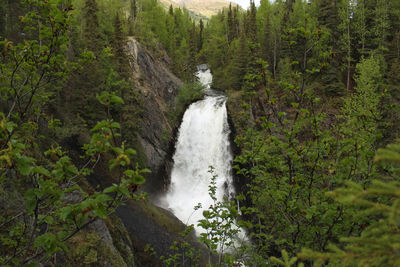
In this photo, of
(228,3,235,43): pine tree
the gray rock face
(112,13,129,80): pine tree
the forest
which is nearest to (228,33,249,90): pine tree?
the forest

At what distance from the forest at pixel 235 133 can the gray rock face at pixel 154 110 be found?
2.54 ft

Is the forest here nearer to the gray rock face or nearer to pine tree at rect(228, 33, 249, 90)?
pine tree at rect(228, 33, 249, 90)

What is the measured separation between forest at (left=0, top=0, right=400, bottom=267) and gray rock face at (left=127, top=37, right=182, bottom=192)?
773 mm

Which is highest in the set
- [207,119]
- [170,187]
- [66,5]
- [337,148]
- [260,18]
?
[260,18]

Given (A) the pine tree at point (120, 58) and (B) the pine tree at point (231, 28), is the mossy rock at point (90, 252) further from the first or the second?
(B) the pine tree at point (231, 28)

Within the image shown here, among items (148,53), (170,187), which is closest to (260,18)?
(148,53)

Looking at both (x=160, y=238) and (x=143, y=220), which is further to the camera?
(x=143, y=220)

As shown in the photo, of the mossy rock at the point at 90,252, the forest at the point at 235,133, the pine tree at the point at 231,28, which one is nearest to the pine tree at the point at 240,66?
the forest at the point at 235,133

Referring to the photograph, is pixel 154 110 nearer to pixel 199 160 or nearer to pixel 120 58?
pixel 120 58

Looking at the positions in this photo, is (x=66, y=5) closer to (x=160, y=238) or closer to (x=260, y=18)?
(x=160, y=238)

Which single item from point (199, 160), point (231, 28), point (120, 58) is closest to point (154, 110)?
point (120, 58)

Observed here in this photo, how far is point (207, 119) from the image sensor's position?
23438mm

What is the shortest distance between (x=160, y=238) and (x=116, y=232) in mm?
3472

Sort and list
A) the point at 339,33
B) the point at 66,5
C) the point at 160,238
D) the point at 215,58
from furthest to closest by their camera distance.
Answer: the point at 215,58 < the point at 339,33 < the point at 160,238 < the point at 66,5
